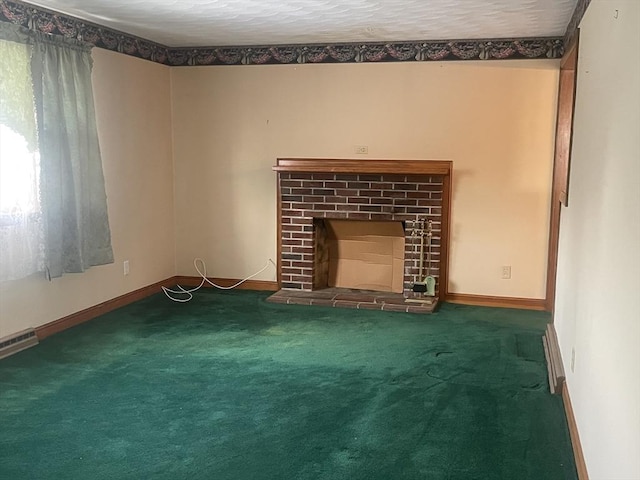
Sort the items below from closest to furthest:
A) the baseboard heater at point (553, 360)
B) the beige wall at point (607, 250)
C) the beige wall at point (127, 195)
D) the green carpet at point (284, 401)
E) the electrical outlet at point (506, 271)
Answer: the beige wall at point (607, 250), the green carpet at point (284, 401), the baseboard heater at point (553, 360), the beige wall at point (127, 195), the electrical outlet at point (506, 271)

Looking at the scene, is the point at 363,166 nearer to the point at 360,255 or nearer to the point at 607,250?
the point at 360,255

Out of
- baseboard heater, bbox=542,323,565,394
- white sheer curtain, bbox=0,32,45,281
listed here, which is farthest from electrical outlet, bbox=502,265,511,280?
white sheer curtain, bbox=0,32,45,281

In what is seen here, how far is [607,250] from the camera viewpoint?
7.29 feet

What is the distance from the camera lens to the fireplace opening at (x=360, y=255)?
5.68 meters

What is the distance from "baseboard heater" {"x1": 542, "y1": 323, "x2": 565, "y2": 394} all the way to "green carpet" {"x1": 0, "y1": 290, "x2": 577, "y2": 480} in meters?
0.06

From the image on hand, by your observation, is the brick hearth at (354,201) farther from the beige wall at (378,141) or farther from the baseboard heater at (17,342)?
the baseboard heater at (17,342)

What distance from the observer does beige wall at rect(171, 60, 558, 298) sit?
521 cm

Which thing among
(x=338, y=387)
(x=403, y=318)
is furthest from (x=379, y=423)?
(x=403, y=318)

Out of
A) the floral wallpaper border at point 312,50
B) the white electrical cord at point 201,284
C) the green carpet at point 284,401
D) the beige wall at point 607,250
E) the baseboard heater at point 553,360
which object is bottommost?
the green carpet at point 284,401

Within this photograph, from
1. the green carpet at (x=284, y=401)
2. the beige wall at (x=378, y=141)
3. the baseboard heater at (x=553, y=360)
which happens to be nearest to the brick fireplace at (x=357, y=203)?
the beige wall at (x=378, y=141)

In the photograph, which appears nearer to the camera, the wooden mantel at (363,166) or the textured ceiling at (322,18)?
the textured ceiling at (322,18)

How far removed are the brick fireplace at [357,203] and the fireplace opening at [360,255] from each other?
0.08 m

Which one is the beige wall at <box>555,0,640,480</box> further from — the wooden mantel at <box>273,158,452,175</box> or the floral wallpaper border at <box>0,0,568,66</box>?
the wooden mantel at <box>273,158,452,175</box>

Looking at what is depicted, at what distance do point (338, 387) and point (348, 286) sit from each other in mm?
2398
